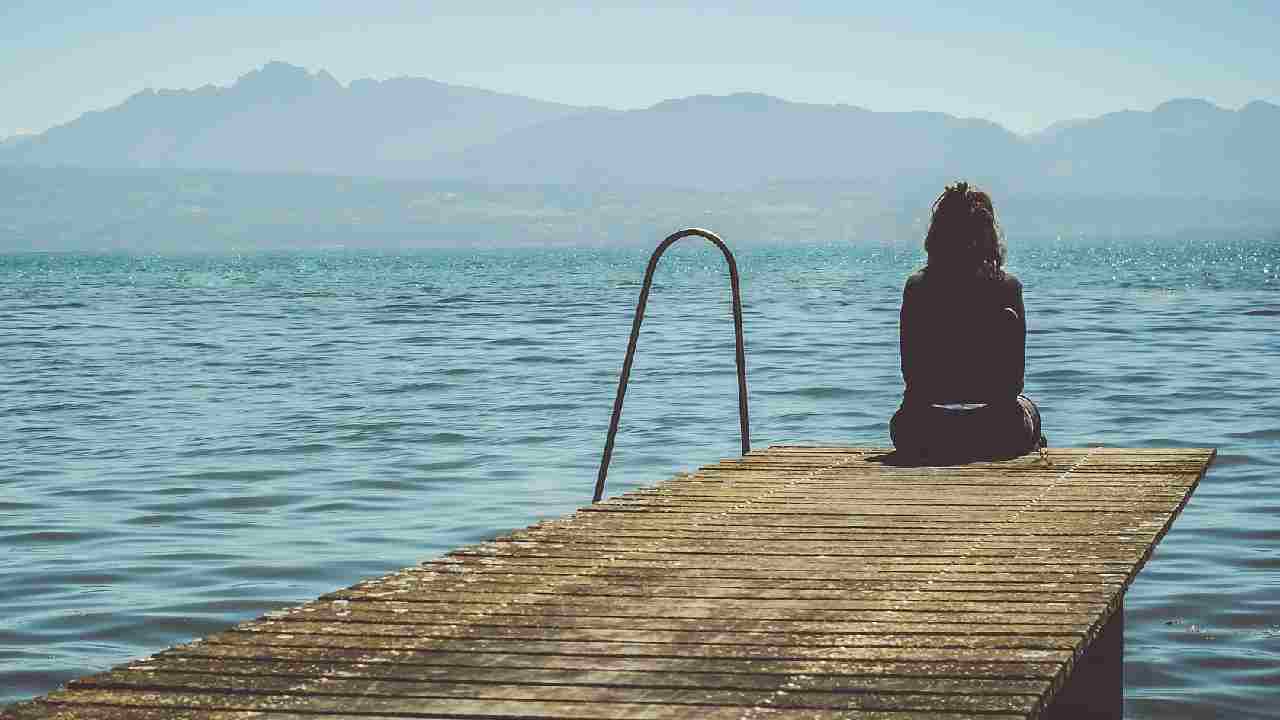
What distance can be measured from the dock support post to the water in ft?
2.96

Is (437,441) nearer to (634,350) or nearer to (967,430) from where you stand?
(634,350)

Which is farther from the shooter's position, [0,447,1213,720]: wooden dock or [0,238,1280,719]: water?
[0,238,1280,719]: water

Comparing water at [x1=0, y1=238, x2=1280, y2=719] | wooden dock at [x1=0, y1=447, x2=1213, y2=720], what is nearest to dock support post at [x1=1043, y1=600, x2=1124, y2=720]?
wooden dock at [x1=0, y1=447, x2=1213, y2=720]

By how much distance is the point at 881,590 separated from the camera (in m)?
6.14

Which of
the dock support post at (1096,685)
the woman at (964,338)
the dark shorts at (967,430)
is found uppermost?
the woman at (964,338)

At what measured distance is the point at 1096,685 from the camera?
309 inches

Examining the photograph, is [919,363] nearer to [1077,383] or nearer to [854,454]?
[854,454]

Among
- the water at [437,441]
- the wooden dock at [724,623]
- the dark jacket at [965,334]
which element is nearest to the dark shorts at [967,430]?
the dark jacket at [965,334]

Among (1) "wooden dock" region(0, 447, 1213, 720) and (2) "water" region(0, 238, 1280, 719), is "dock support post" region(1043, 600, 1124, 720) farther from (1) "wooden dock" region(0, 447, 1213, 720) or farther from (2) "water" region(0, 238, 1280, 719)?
(2) "water" region(0, 238, 1280, 719)

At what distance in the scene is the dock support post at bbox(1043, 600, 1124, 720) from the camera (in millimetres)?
7766

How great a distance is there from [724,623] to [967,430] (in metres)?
4.34

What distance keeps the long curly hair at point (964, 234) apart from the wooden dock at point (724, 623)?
1.32 meters

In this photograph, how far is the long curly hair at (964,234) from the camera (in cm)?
921

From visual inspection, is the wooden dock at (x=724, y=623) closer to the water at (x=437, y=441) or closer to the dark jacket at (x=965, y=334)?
the dark jacket at (x=965, y=334)
